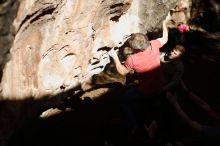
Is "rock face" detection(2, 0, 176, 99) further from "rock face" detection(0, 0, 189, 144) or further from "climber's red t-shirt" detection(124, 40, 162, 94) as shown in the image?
"climber's red t-shirt" detection(124, 40, 162, 94)

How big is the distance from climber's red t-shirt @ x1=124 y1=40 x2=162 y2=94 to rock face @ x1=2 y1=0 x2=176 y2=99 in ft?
3.15

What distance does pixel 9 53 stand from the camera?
387 centimetres

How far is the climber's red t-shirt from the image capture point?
4.83 metres

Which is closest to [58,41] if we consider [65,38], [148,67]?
[65,38]

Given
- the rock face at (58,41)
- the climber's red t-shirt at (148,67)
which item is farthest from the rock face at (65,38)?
the climber's red t-shirt at (148,67)

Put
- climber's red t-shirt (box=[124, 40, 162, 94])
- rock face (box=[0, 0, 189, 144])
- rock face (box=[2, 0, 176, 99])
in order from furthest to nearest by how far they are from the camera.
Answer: climber's red t-shirt (box=[124, 40, 162, 94]) < rock face (box=[2, 0, 176, 99]) < rock face (box=[0, 0, 189, 144])

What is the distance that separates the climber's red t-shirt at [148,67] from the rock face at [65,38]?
3.15 ft

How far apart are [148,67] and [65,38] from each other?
123 cm

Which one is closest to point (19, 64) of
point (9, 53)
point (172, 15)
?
point (9, 53)

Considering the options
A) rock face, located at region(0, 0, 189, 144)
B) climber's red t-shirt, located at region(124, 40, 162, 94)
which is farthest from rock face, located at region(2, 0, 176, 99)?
climber's red t-shirt, located at region(124, 40, 162, 94)

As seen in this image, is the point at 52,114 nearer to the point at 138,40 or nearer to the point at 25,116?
the point at 25,116

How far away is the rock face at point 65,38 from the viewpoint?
4.28 meters

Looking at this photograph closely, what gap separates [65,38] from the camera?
5180 mm

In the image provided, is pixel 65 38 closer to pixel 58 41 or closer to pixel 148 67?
pixel 58 41
